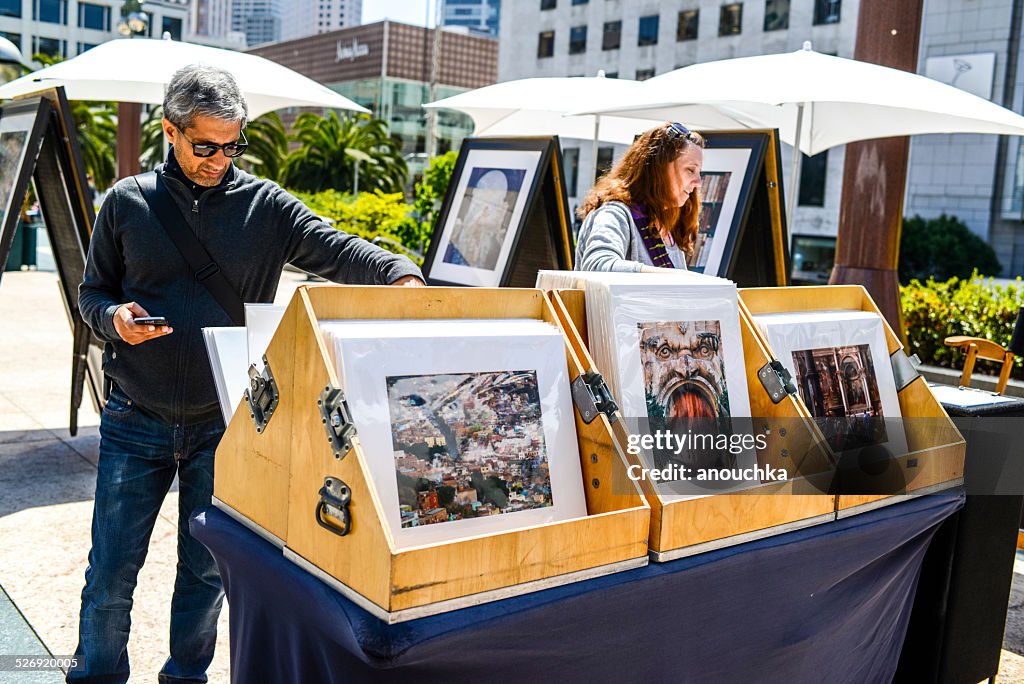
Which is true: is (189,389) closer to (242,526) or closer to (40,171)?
(242,526)

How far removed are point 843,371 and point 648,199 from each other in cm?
107

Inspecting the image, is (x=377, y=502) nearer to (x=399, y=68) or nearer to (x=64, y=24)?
(x=399, y=68)

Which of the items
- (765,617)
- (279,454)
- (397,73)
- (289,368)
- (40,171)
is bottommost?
(765,617)

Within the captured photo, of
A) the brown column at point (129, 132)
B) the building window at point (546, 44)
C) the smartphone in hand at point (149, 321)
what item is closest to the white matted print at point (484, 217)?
the smartphone in hand at point (149, 321)

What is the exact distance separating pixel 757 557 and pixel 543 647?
1.84 ft

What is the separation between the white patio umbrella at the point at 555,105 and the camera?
22.3ft

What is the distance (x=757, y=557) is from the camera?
204cm

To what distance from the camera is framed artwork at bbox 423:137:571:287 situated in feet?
15.7

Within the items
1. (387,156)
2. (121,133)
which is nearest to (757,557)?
(121,133)

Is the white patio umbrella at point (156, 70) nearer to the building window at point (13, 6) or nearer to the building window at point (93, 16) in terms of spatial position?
the building window at point (13, 6)

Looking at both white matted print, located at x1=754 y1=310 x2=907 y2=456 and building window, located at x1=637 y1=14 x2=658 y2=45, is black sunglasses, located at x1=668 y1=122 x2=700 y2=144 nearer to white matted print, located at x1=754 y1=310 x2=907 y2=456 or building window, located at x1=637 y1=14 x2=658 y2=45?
white matted print, located at x1=754 y1=310 x2=907 y2=456

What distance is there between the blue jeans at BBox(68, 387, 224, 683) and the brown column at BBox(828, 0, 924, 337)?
5.97 metres

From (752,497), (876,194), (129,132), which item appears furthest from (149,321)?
(129,132)

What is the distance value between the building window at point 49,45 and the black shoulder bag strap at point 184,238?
8798cm
